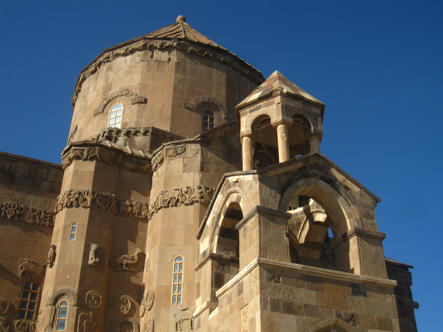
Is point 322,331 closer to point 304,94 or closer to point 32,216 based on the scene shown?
point 304,94

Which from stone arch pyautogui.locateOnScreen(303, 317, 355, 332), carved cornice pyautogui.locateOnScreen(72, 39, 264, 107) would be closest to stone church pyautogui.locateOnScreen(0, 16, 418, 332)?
stone arch pyautogui.locateOnScreen(303, 317, 355, 332)

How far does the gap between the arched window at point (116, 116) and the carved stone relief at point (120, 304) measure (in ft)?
25.4

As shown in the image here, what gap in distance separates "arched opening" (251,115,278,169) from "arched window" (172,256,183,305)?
4.45 metres

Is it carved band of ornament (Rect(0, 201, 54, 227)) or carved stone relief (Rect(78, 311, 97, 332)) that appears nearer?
carved stone relief (Rect(78, 311, 97, 332))

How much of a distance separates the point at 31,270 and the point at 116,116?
24.6 feet

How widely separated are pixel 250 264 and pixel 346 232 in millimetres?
3172

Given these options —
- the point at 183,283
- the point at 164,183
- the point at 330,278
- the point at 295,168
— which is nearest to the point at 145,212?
the point at 164,183

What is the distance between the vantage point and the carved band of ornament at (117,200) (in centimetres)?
1833

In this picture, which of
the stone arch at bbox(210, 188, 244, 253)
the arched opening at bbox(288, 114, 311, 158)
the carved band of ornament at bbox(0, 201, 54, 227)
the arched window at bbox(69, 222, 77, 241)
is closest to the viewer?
the stone arch at bbox(210, 188, 244, 253)

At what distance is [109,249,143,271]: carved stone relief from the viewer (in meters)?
17.9

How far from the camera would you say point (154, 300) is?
661 inches

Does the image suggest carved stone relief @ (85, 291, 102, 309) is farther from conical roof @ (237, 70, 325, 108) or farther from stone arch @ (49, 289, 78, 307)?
conical roof @ (237, 70, 325, 108)

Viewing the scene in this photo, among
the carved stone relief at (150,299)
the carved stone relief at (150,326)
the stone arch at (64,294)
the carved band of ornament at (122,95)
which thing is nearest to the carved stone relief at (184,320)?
the carved stone relief at (150,326)

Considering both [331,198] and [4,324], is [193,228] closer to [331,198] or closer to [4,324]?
Answer: [331,198]
